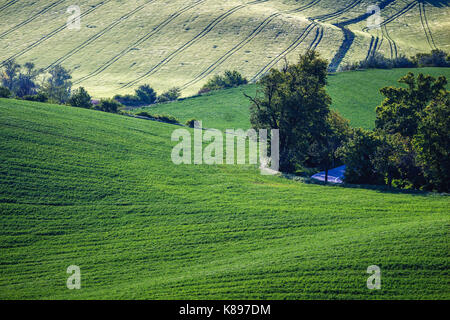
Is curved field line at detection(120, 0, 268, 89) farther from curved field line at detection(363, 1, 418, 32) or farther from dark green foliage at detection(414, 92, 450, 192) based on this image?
dark green foliage at detection(414, 92, 450, 192)

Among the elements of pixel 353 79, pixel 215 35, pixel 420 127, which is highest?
pixel 215 35

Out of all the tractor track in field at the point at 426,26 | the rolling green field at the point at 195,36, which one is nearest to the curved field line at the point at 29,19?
the rolling green field at the point at 195,36

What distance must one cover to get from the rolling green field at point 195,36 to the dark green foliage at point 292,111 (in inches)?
1638

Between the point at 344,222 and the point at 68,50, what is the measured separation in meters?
99.0

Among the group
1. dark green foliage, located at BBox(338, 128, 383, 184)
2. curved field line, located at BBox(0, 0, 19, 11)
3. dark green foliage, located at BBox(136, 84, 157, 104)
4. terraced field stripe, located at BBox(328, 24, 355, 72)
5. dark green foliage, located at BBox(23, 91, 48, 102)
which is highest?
curved field line, located at BBox(0, 0, 19, 11)

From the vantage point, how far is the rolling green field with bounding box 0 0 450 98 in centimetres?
9338

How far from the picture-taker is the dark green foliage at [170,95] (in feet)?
248

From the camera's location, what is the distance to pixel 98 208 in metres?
27.5

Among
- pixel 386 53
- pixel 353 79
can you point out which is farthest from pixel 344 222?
pixel 386 53

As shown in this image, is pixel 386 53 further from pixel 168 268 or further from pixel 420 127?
pixel 168 268

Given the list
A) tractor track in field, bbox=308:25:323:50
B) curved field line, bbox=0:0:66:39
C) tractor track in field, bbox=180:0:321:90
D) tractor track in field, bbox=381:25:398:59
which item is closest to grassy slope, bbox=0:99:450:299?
tractor track in field, bbox=180:0:321:90

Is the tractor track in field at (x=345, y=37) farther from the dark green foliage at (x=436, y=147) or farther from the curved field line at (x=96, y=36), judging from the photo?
the curved field line at (x=96, y=36)

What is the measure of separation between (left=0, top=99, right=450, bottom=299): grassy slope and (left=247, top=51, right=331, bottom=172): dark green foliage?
16.6ft

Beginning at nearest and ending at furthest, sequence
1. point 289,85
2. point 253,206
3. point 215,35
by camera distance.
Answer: point 253,206, point 289,85, point 215,35
